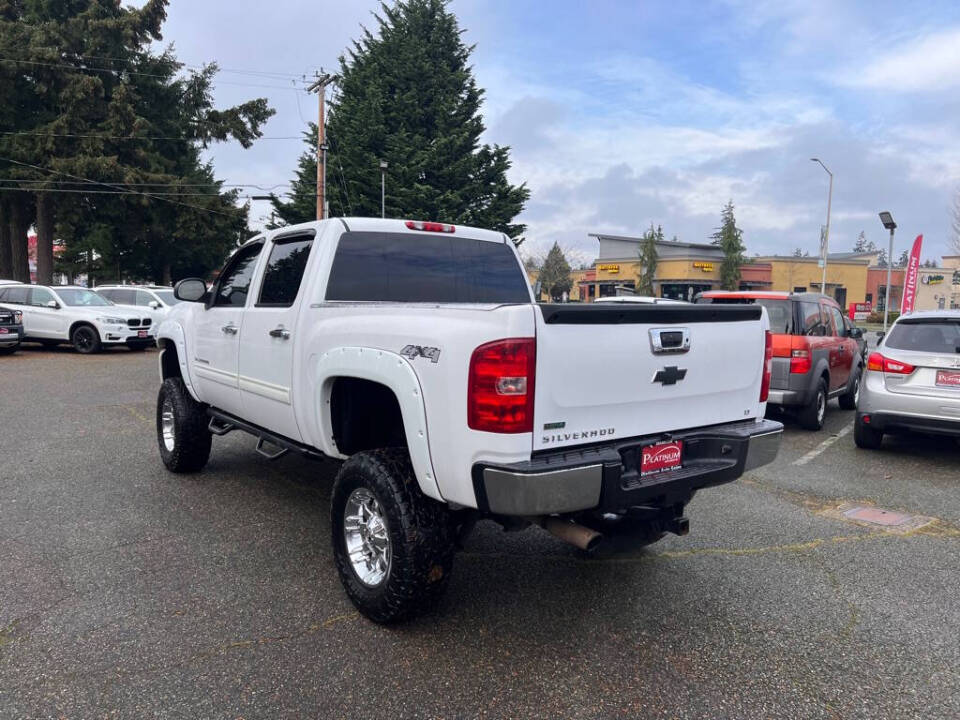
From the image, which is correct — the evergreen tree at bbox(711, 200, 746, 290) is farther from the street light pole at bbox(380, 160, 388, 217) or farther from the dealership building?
the street light pole at bbox(380, 160, 388, 217)

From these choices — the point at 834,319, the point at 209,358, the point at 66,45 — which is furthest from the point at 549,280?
the point at 209,358

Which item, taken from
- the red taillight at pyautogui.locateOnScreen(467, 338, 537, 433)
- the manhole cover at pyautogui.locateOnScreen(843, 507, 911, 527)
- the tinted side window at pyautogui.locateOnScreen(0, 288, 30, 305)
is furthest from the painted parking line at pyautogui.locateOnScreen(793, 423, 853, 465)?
the tinted side window at pyautogui.locateOnScreen(0, 288, 30, 305)

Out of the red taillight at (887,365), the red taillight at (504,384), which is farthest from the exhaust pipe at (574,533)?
the red taillight at (887,365)

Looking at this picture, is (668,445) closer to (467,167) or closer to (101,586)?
(101,586)

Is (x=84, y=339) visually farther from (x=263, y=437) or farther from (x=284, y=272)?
(x=284, y=272)

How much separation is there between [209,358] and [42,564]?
6.10 ft

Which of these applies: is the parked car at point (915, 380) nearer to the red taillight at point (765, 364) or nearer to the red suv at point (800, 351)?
the red suv at point (800, 351)

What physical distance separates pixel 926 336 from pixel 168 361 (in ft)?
24.5

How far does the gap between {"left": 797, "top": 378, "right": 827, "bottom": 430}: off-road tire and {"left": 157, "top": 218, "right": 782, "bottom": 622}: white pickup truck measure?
513 centimetres

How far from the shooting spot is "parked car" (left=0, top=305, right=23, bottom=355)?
15814mm

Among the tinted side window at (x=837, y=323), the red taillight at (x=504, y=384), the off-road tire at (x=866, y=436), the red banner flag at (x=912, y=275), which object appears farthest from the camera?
the red banner flag at (x=912, y=275)

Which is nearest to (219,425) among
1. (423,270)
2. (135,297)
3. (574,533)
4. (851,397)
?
(423,270)

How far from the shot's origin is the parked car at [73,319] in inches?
672

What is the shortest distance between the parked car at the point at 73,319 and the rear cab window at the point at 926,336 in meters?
16.4
